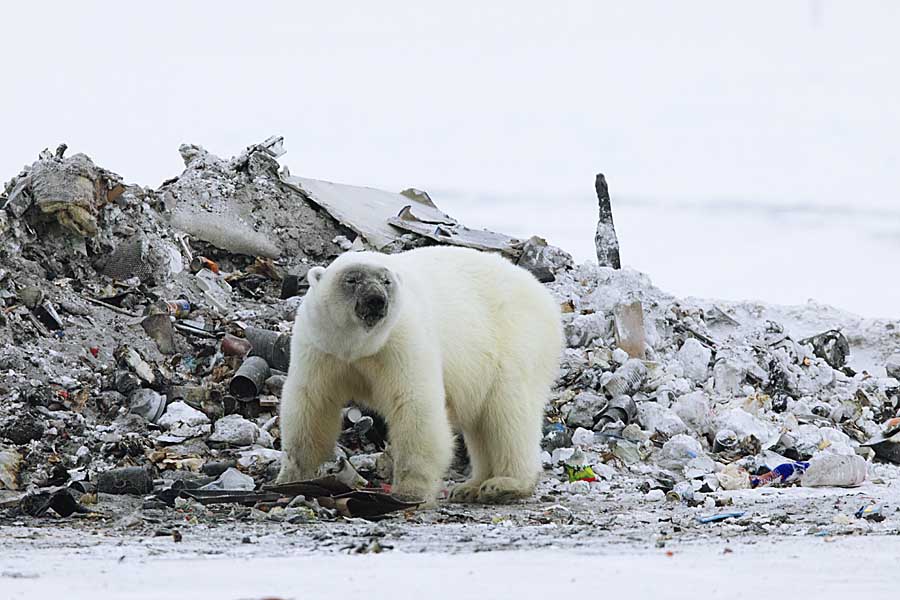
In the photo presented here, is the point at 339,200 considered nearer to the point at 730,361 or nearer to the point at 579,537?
the point at 730,361

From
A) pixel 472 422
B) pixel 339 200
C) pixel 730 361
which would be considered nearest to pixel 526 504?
pixel 472 422

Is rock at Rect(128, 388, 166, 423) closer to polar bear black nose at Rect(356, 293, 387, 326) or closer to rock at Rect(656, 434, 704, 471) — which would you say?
polar bear black nose at Rect(356, 293, 387, 326)

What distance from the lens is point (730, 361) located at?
10.7 metres

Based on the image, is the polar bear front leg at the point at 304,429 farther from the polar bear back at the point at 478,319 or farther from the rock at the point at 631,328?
the rock at the point at 631,328

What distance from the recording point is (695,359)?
10711mm

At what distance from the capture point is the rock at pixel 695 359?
10586mm

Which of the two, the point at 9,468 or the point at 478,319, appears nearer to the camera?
the point at 9,468

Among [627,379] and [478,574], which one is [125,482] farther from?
[627,379]

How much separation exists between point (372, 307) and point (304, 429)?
921 mm

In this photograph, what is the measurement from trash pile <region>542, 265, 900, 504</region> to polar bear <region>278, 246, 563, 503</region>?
0.71 metres

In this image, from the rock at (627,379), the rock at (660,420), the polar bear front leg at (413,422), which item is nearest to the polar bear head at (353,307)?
the polar bear front leg at (413,422)

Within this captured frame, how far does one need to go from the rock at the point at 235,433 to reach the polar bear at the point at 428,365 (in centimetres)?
138

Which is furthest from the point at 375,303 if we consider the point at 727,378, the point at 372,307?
the point at 727,378

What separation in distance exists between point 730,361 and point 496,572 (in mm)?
7326
